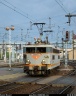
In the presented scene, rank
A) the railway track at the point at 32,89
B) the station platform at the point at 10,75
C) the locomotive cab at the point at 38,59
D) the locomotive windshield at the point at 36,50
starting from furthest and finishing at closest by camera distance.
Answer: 1. the locomotive windshield at the point at 36,50
2. the locomotive cab at the point at 38,59
3. the station platform at the point at 10,75
4. the railway track at the point at 32,89

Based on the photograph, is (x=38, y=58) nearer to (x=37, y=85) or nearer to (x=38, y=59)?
(x=38, y=59)

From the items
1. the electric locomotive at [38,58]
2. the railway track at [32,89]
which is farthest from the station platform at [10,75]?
the railway track at [32,89]

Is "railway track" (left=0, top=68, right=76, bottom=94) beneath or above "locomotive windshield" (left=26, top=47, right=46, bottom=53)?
beneath

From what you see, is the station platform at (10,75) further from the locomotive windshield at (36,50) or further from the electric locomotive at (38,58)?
the locomotive windshield at (36,50)

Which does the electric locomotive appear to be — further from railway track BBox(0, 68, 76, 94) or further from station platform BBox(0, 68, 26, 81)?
railway track BBox(0, 68, 76, 94)

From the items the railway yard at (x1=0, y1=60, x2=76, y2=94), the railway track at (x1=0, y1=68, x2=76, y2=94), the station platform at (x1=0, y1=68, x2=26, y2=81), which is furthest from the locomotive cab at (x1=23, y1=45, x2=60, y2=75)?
the railway track at (x1=0, y1=68, x2=76, y2=94)

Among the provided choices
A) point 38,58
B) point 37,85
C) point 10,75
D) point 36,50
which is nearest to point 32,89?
point 37,85

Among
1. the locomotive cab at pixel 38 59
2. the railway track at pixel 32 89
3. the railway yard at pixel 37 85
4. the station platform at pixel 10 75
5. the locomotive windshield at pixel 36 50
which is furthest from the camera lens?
the locomotive windshield at pixel 36 50

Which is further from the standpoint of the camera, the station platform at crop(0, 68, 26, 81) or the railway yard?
the station platform at crop(0, 68, 26, 81)

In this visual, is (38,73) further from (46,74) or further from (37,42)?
(37,42)

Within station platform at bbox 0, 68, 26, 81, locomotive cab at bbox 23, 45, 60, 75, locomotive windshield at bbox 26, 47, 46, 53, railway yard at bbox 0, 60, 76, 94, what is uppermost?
locomotive windshield at bbox 26, 47, 46, 53

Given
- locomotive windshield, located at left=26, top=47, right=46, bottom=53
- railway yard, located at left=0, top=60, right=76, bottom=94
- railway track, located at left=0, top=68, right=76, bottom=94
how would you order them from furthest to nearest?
1. locomotive windshield, located at left=26, top=47, right=46, bottom=53
2. railway yard, located at left=0, top=60, right=76, bottom=94
3. railway track, located at left=0, top=68, right=76, bottom=94

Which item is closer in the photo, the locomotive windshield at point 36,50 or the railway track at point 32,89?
the railway track at point 32,89

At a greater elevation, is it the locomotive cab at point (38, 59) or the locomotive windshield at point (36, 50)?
the locomotive windshield at point (36, 50)
